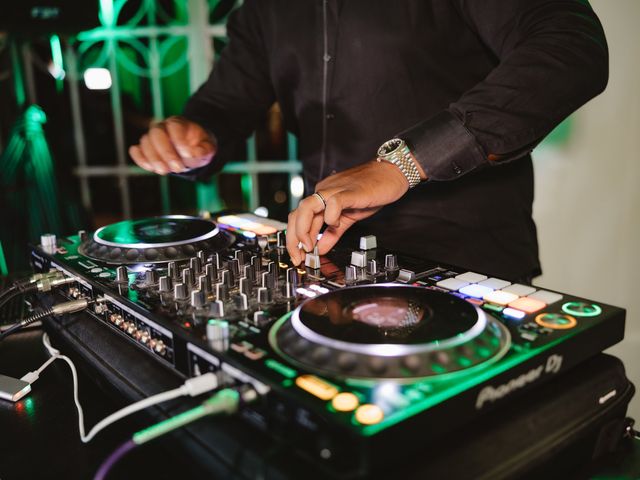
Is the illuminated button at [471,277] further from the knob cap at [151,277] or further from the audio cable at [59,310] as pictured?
the audio cable at [59,310]

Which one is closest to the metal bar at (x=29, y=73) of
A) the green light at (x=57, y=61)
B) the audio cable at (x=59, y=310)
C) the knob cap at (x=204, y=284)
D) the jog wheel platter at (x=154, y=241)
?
the green light at (x=57, y=61)

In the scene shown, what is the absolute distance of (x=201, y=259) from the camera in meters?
0.97

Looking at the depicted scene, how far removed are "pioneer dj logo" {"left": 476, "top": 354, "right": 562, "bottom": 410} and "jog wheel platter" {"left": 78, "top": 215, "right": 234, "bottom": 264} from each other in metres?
0.62

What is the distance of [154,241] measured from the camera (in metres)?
1.10

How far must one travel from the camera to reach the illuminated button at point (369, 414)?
0.52m

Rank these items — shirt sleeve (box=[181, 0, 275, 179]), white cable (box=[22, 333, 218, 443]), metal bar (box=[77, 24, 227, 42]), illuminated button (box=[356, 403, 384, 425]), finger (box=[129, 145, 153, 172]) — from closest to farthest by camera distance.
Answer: illuminated button (box=[356, 403, 384, 425]) < white cable (box=[22, 333, 218, 443]) < finger (box=[129, 145, 153, 172]) < shirt sleeve (box=[181, 0, 275, 179]) < metal bar (box=[77, 24, 227, 42])

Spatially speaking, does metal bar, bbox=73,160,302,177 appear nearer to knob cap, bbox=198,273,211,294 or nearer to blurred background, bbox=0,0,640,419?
blurred background, bbox=0,0,640,419

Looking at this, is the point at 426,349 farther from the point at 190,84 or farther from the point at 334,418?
the point at 190,84

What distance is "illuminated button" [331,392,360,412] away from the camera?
0.54 m

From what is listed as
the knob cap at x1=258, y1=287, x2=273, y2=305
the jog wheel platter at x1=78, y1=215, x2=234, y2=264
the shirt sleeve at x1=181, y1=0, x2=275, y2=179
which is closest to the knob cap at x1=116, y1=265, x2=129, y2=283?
the jog wheel platter at x1=78, y1=215, x2=234, y2=264

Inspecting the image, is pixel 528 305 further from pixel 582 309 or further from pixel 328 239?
pixel 328 239

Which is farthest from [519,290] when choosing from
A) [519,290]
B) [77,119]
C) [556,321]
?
[77,119]

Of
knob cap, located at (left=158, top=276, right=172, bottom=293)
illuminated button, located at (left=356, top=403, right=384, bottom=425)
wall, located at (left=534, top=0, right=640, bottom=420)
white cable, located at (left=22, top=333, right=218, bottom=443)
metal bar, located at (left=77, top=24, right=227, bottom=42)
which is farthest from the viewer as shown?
metal bar, located at (left=77, top=24, right=227, bottom=42)

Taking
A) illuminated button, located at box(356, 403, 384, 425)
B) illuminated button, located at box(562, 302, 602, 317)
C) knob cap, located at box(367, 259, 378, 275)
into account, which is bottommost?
illuminated button, located at box(356, 403, 384, 425)
